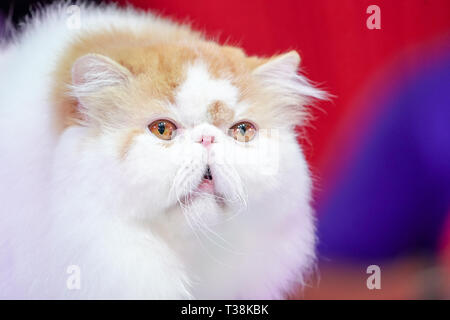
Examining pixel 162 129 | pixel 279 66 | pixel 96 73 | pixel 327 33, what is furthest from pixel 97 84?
pixel 327 33

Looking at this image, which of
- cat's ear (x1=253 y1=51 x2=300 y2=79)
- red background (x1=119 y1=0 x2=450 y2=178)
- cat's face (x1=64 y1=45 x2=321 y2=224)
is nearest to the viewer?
cat's face (x1=64 y1=45 x2=321 y2=224)

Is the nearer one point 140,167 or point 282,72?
point 140,167

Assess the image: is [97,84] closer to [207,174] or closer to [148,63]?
[148,63]

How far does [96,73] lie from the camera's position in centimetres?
105

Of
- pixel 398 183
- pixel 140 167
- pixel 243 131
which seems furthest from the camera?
pixel 398 183

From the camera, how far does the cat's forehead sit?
1062 mm

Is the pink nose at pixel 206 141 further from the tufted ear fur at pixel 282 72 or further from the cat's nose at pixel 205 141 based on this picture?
the tufted ear fur at pixel 282 72

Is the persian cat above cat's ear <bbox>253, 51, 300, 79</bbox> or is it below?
below

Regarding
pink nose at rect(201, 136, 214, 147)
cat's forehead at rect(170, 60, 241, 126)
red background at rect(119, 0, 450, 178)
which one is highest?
red background at rect(119, 0, 450, 178)

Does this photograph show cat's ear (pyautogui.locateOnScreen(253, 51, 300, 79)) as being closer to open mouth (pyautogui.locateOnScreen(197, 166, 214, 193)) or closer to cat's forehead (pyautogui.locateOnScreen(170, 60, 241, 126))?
cat's forehead (pyautogui.locateOnScreen(170, 60, 241, 126))

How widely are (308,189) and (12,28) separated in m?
0.86

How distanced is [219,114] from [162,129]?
12 cm

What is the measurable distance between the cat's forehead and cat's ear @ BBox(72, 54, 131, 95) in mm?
119

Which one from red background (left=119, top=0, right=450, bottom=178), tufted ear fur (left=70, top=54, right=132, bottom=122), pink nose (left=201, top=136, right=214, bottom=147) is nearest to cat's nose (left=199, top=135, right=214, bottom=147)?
pink nose (left=201, top=136, right=214, bottom=147)
